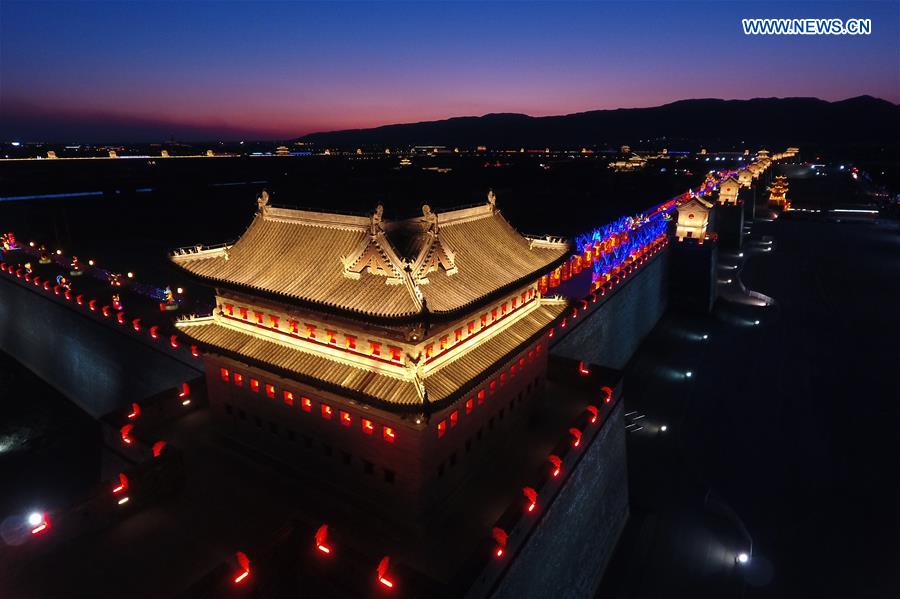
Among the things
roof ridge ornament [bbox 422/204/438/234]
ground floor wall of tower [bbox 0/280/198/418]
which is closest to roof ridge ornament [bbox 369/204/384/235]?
roof ridge ornament [bbox 422/204/438/234]

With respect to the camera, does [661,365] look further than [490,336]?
Yes

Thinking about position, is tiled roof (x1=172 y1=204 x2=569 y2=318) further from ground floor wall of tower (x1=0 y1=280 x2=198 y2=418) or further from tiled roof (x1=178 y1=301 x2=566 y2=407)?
ground floor wall of tower (x1=0 y1=280 x2=198 y2=418)

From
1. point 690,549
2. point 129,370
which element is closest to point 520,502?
point 690,549

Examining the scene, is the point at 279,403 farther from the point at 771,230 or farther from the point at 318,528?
the point at 771,230

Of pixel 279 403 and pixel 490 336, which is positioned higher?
pixel 490 336

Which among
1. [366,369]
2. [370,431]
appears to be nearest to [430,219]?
[366,369]
